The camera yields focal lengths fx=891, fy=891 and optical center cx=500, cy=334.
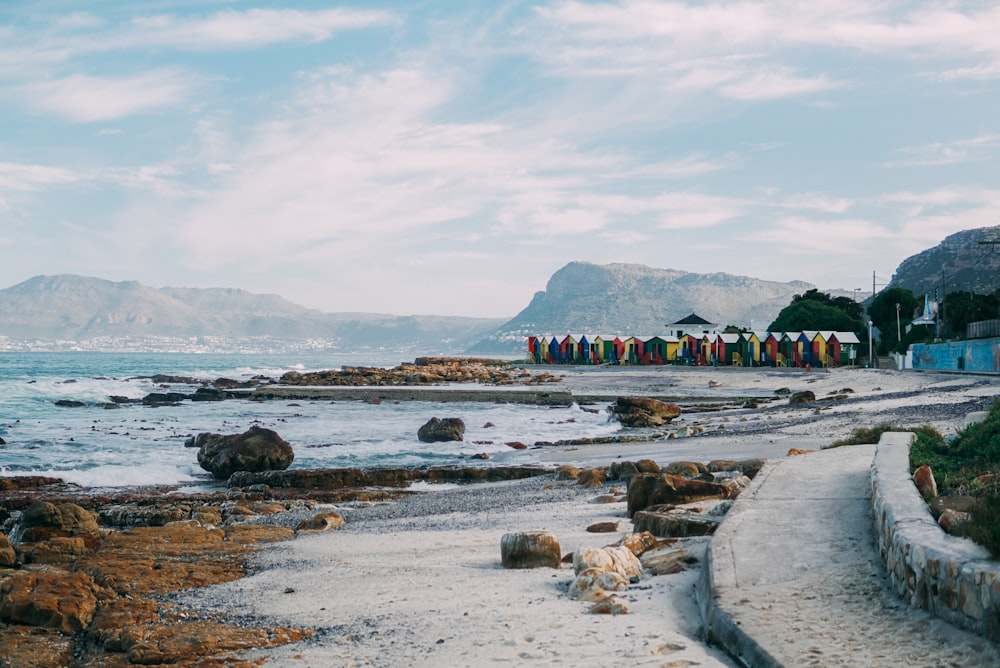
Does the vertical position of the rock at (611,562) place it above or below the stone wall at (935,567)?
below

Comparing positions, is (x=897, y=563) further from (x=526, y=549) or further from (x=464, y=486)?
(x=464, y=486)

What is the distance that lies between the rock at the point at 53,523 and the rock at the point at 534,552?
555 centimetres

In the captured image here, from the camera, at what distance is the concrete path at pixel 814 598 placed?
14.7 feet

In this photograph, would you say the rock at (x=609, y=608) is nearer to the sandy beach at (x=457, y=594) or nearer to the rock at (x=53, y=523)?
the sandy beach at (x=457, y=594)

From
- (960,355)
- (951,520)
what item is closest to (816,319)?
(960,355)

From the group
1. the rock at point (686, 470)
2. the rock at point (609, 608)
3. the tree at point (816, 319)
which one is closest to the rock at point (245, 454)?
the rock at point (686, 470)

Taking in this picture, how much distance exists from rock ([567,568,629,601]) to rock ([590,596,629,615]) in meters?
0.36

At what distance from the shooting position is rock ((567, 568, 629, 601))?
242 inches

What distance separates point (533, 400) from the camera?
43.7 m

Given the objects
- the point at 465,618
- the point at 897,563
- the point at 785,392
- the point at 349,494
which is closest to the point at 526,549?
the point at 465,618

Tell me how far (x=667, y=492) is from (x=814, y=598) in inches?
165

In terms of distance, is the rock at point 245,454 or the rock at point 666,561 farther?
the rock at point 245,454

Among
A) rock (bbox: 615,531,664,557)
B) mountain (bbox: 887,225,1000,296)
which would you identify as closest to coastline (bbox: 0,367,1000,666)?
rock (bbox: 615,531,664,557)

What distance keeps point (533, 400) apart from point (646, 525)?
35320 mm
